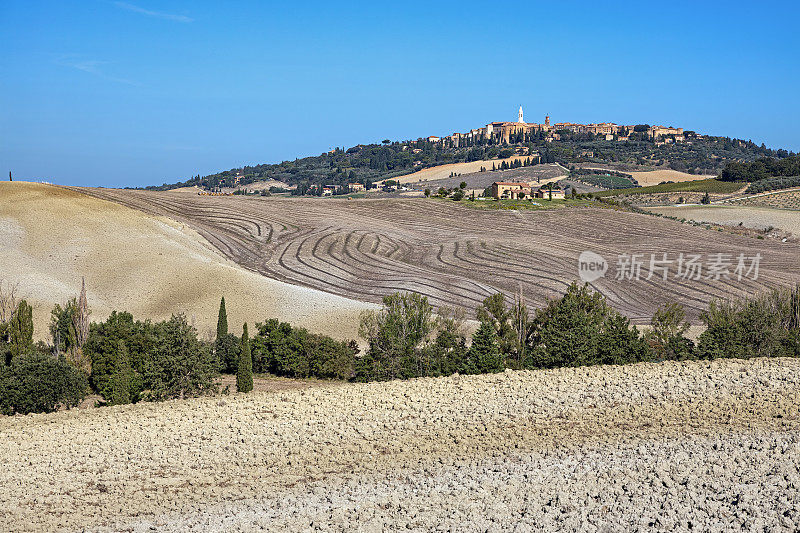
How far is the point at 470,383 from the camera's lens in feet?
84.2

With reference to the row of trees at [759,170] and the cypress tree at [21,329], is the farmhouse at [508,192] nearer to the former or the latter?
the row of trees at [759,170]

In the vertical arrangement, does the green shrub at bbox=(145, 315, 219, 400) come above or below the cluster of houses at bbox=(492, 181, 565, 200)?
below

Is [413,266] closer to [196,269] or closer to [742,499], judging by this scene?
[196,269]

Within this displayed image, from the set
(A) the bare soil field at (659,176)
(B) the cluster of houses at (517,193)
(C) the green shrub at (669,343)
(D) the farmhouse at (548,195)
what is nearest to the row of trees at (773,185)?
(A) the bare soil field at (659,176)

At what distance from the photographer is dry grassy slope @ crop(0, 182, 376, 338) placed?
45.1m

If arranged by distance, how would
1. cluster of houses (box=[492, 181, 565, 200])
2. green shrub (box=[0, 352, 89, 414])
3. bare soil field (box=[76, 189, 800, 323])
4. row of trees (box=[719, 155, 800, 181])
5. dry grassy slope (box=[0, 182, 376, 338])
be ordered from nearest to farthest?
green shrub (box=[0, 352, 89, 414]), dry grassy slope (box=[0, 182, 376, 338]), bare soil field (box=[76, 189, 800, 323]), cluster of houses (box=[492, 181, 565, 200]), row of trees (box=[719, 155, 800, 181])

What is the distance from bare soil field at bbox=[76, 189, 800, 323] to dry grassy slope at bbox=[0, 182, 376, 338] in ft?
17.1

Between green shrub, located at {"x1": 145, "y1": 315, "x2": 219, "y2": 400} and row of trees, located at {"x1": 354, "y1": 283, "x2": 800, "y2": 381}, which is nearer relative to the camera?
green shrub, located at {"x1": 145, "y1": 315, "x2": 219, "y2": 400}

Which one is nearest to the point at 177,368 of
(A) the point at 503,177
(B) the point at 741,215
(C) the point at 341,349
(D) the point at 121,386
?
(D) the point at 121,386

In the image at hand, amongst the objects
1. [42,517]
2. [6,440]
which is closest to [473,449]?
[42,517]

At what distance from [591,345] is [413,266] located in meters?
33.6

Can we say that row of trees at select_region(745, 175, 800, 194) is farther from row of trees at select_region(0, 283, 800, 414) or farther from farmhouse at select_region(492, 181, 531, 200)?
row of trees at select_region(0, 283, 800, 414)

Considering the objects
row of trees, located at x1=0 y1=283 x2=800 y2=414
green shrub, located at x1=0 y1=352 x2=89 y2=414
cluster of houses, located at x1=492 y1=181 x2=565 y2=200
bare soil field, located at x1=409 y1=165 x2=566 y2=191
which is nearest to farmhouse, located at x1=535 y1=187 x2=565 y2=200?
cluster of houses, located at x1=492 y1=181 x2=565 y2=200

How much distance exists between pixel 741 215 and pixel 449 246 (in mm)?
51137
